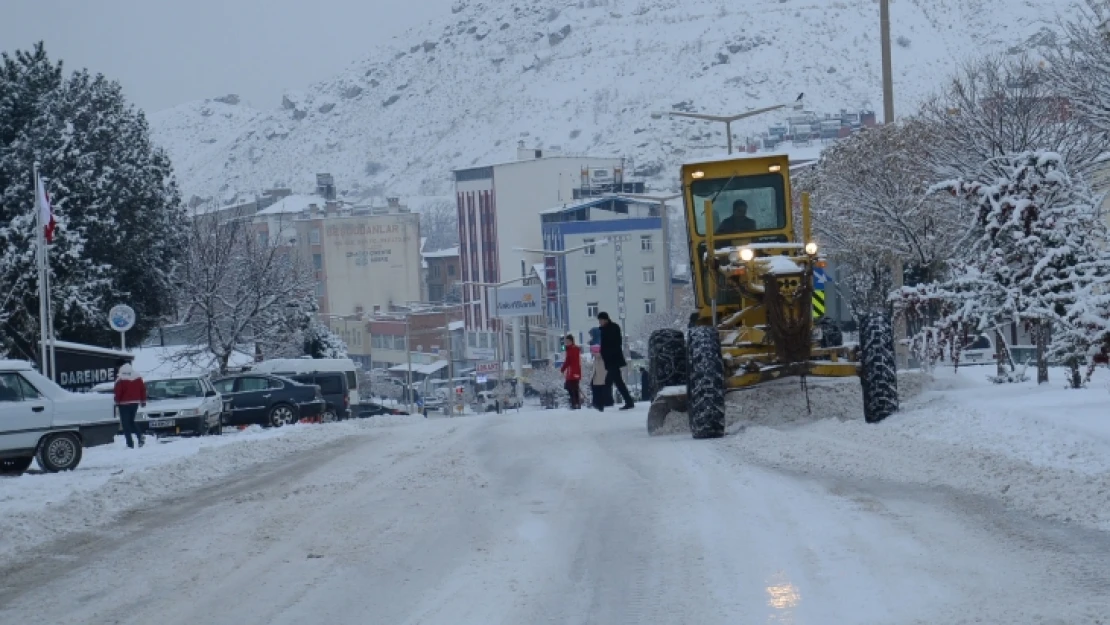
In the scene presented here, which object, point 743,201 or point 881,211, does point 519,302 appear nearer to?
point 881,211

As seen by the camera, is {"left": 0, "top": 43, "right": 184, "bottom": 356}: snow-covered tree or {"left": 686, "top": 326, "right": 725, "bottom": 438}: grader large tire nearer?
{"left": 686, "top": 326, "right": 725, "bottom": 438}: grader large tire

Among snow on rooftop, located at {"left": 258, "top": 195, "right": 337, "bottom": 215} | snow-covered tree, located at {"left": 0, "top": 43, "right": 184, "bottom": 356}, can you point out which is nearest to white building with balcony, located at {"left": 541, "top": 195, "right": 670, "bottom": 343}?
snow on rooftop, located at {"left": 258, "top": 195, "right": 337, "bottom": 215}

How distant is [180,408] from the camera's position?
33.1 m

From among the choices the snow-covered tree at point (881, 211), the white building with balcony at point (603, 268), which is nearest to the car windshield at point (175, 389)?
the snow-covered tree at point (881, 211)

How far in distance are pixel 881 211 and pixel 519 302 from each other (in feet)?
168

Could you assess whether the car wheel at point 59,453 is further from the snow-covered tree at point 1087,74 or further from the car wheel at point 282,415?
the car wheel at point 282,415

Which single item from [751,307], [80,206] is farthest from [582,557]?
[80,206]

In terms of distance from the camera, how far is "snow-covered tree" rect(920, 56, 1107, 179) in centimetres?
3256

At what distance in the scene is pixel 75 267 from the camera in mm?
50219

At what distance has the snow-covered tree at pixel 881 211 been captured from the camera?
38.9m

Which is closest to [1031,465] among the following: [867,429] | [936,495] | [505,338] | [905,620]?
[936,495]

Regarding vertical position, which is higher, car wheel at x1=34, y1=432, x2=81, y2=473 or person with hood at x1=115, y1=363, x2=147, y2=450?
person with hood at x1=115, y1=363, x2=147, y2=450

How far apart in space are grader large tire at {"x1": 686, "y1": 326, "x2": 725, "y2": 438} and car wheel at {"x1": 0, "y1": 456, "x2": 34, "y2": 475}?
971 cm

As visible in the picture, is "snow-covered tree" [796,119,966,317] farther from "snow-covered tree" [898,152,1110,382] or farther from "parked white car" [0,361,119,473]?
"parked white car" [0,361,119,473]
